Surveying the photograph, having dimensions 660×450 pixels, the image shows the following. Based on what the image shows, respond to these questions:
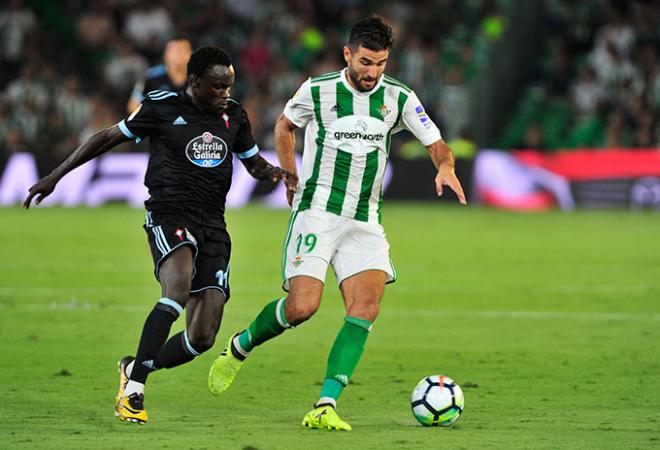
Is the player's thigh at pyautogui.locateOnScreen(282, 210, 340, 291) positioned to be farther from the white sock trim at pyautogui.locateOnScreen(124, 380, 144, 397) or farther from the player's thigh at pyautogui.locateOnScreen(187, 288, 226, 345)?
the white sock trim at pyautogui.locateOnScreen(124, 380, 144, 397)

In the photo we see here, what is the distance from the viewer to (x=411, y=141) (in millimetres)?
27094

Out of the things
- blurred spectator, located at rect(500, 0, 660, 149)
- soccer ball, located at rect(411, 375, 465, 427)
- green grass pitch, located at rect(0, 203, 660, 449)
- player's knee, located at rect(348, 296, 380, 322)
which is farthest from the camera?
blurred spectator, located at rect(500, 0, 660, 149)

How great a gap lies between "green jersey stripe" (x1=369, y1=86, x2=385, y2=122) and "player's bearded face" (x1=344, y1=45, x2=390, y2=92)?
0.09m

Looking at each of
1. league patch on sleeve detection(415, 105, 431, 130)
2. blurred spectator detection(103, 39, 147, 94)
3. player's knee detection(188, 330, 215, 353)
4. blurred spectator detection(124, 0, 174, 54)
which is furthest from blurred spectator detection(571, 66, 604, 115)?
player's knee detection(188, 330, 215, 353)

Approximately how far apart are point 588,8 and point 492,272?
1581cm

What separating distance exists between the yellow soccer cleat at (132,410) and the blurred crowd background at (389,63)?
62.9 ft

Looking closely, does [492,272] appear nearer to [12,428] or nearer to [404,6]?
[12,428]

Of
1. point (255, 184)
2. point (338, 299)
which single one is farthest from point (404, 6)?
point (338, 299)

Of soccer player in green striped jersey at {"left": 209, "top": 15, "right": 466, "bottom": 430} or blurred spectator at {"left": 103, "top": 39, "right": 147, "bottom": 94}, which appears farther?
blurred spectator at {"left": 103, "top": 39, "right": 147, "bottom": 94}

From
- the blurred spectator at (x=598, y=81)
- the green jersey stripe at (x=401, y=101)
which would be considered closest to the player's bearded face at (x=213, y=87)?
the green jersey stripe at (x=401, y=101)

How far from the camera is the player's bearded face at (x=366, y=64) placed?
7.32 m

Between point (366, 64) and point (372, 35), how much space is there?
181 millimetres

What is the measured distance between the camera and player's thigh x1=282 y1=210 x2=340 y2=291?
7.49m

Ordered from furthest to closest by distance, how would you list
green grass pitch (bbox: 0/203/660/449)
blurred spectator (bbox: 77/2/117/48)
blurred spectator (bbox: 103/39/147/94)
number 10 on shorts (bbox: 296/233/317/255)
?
1. blurred spectator (bbox: 77/2/117/48)
2. blurred spectator (bbox: 103/39/147/94)
3. number 10 on shorts (bbox: 296/233/317/255)
4. green grass pitch (bbox: 0/203/660/449)
